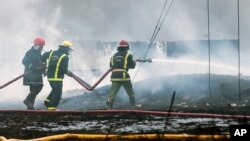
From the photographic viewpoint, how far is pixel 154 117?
1007 cm

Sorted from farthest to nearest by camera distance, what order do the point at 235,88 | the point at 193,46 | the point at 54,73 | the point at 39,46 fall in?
the point at 193,46, the point at 235,88, the point at 39,46, the point at 54,73

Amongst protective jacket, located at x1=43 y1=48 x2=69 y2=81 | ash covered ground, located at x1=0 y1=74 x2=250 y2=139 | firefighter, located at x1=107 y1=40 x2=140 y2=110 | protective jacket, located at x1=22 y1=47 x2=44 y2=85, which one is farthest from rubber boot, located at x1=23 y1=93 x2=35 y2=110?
firefighter, located at x1=107 y1=40 x2=140 y2=110

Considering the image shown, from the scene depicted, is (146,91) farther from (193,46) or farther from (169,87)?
(193,46)

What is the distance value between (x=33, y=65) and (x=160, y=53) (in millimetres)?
31331

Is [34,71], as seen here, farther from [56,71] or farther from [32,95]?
[56,71]

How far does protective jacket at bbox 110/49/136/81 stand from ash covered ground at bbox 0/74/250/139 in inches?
65.9

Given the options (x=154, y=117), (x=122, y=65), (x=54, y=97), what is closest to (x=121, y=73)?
(x=122, y=65)

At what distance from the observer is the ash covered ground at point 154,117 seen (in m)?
7.98

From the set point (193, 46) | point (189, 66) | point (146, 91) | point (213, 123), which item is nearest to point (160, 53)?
point (193, 46)

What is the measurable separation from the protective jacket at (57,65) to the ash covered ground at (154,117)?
53.4 inches

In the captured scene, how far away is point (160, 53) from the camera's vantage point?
143 ft

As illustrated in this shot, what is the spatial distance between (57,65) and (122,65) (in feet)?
5.78

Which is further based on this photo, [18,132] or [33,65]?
[33,65]

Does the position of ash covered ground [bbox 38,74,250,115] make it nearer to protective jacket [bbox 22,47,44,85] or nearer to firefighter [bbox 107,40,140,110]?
firefighter [bbox 107,40,140,110]
